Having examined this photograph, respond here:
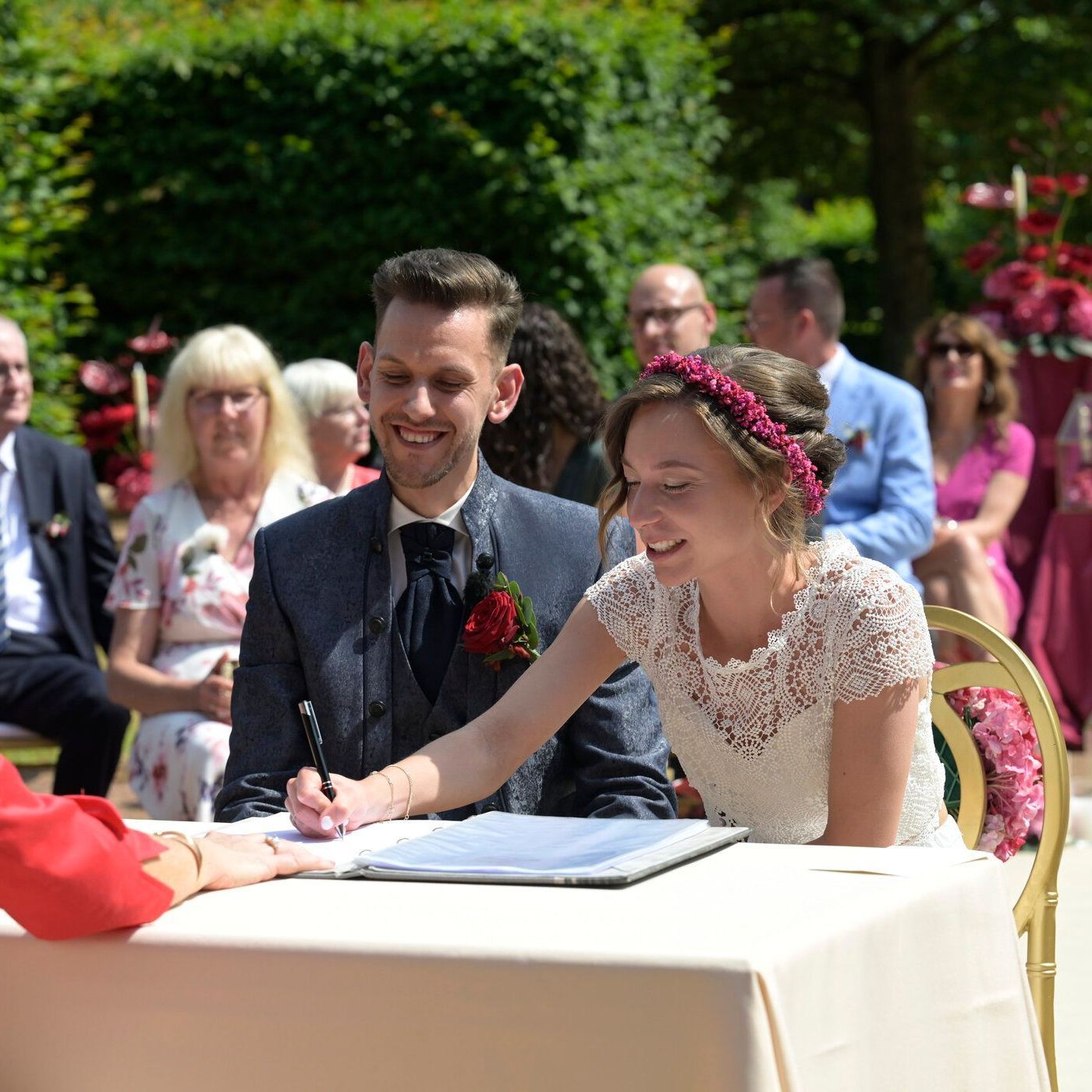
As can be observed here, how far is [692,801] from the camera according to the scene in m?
4.26

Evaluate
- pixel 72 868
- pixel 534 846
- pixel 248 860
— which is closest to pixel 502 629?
pixel 534 846

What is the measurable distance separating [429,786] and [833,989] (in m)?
0.94

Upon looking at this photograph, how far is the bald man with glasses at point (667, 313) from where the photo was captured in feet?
18.7

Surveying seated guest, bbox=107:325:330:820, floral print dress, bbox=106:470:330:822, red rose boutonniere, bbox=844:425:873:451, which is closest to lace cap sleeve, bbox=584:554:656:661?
seated guest, bbox=107:325:330:820

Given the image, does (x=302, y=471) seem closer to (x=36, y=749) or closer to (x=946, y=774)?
(x=36, y=749)

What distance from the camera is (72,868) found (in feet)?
5.31

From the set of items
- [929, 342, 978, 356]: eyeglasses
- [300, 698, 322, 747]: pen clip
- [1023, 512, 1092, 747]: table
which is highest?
[929, 342, 978, 356]: eyeglasses

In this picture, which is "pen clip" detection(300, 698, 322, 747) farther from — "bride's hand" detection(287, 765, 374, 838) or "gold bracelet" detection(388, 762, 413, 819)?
"gold bracelet" detection(388, 762, 413, 819)

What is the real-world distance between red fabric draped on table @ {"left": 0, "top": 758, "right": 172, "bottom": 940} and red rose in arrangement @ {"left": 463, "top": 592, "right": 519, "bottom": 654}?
3.55ft

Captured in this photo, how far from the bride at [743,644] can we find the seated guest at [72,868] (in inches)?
18.4

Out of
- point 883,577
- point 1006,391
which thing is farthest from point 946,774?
point 1006,391

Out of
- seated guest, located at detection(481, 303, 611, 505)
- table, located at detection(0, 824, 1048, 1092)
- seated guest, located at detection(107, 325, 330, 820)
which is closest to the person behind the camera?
table, located at detection(0, 824, 1048, 1092)

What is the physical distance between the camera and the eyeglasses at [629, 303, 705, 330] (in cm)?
571

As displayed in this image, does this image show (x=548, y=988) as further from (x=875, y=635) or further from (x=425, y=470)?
(x=425, y=470)
